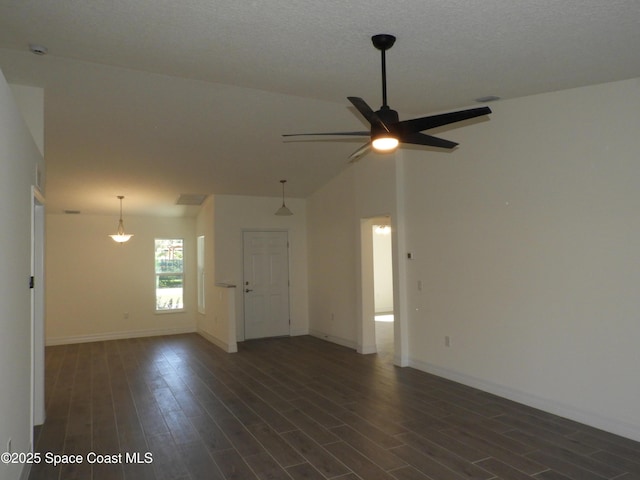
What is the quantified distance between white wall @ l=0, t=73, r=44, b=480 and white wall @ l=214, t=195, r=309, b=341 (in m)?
4.72

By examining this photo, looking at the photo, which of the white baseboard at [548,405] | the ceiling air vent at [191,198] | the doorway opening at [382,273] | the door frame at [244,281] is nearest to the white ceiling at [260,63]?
the ceiling air vent at [191,198]

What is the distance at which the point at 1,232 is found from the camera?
218cm

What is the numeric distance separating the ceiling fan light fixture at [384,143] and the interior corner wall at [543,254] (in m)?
2.02

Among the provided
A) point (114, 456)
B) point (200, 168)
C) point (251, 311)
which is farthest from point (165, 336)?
point (114, 456)

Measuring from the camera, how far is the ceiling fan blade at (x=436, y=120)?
271 centimetres

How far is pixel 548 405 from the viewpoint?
4004 mm

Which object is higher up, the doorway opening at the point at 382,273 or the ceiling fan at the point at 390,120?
the ceiling fan at the point at 390,120

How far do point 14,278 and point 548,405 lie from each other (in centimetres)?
450

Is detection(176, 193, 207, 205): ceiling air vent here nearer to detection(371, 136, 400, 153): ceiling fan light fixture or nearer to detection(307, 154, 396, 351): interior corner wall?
detection(307, 154, 396, 351): interior corner wall

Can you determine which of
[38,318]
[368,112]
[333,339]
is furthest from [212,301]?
[368,112]

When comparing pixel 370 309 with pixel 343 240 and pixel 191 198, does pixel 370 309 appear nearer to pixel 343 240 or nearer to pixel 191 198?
pixel 343 240

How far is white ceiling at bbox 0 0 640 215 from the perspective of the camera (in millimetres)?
2568

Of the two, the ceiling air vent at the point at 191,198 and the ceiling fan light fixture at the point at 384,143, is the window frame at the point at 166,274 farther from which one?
the ceiling fan light fixture at the point at 384,143

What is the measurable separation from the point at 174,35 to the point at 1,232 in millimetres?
1706
